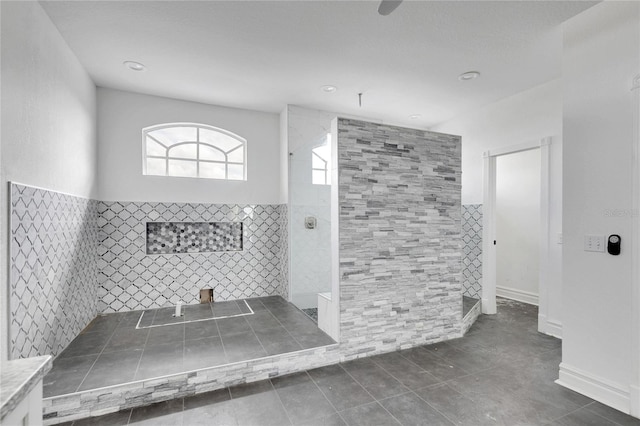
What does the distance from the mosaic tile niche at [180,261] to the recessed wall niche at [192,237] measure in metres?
0.06

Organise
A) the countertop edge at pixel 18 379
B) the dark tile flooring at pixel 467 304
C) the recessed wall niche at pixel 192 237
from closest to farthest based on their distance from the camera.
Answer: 1. the countertop edge at pixel 18 379
2. the dark tile flooring at pixel 467 304
3. the recessed wall niche at pixel 192 237

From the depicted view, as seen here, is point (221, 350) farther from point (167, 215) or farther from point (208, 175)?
point (208, 175)

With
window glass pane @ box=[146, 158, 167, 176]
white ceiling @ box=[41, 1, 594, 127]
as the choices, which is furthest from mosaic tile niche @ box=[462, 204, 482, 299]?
window glass pane @ box=[146, 158, 167, 176]

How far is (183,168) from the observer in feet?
13.0

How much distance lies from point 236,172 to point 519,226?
14.4 feet

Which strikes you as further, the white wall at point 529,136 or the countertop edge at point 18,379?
the white wall at point 529,136

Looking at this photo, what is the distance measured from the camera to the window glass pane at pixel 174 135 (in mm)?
3879

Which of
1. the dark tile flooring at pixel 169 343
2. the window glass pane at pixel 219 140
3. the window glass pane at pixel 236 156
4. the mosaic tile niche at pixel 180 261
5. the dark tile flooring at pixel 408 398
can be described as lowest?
the dark tile flooring at pixel 408 398

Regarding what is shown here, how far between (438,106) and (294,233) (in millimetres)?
2584

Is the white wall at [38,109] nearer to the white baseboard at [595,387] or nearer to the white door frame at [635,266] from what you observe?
the white baseboard at [595,387]

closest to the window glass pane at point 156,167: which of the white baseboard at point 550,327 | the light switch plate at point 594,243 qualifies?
the light switch plate at point 594,243

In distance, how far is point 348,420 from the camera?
1906 mm

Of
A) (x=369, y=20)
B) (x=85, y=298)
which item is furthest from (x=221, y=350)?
(x=369, y=20)

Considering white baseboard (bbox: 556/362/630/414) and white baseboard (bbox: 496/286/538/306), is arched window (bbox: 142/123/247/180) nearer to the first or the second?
white baseboard (bbox: 556/362/630/414)
